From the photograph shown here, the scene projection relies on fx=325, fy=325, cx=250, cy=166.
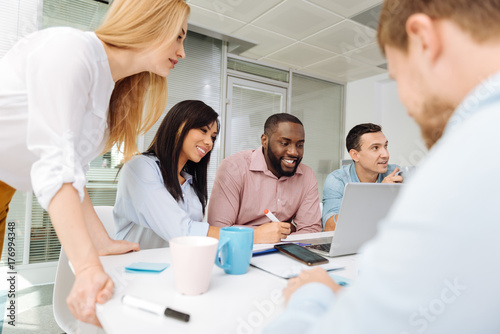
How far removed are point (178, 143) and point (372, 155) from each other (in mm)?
1337

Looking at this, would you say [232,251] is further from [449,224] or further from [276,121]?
[276,121]

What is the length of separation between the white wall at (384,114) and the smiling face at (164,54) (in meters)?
3.33

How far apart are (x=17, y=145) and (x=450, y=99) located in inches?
34.8

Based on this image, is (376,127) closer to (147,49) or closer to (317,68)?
(147,49)

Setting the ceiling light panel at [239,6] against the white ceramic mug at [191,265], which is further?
the ceiling light panel at [239,6]

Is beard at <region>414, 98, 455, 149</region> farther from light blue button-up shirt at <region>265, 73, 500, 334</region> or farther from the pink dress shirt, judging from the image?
the pink dress shirt

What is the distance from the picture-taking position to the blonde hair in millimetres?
835

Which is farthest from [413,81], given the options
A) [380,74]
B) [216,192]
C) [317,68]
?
[380,74]

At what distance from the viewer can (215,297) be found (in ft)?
2.00

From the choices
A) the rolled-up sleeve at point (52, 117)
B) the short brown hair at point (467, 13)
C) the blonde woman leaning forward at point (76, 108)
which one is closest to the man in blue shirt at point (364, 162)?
the blonde woman leaning forward at point (76, 108)

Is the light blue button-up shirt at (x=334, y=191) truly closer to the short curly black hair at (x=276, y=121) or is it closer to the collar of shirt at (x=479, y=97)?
the short curly black hair at (x=276, y=121)

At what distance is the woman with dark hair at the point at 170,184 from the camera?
3.83 feet

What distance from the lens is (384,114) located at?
445cm

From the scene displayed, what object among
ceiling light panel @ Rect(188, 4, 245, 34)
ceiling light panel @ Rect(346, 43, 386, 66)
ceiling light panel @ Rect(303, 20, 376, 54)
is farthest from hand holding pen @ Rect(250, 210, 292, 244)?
ceiling light panel @ Rect(346, 43, 386, 66)
